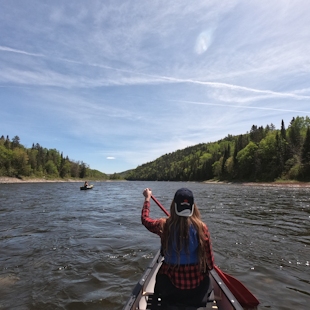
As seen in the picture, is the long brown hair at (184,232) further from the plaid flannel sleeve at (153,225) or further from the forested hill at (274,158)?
the forested hill at (274,158)

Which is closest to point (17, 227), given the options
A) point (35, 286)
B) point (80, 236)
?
point (80, 236)

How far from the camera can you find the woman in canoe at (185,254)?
3.35 metres

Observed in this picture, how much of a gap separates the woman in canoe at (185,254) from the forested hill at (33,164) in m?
106

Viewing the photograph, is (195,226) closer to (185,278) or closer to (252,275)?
(185,278)

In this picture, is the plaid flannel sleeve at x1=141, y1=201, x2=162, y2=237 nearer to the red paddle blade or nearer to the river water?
the red paddle blade

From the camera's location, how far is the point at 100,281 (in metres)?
6.88

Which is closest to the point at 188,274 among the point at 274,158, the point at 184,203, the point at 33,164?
the point at 184,203

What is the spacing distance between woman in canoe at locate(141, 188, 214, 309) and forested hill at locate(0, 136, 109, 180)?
106m

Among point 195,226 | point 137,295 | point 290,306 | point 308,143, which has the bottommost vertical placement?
point 290,306

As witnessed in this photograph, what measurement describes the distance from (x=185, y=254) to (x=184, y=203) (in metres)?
0.73

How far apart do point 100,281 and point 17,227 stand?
8984 millimetres

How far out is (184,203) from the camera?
10.8 ft

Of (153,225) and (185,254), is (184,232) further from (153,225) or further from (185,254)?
(153,225)

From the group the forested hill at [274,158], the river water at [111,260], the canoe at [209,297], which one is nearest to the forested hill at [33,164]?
the forested hill at [274,158]
